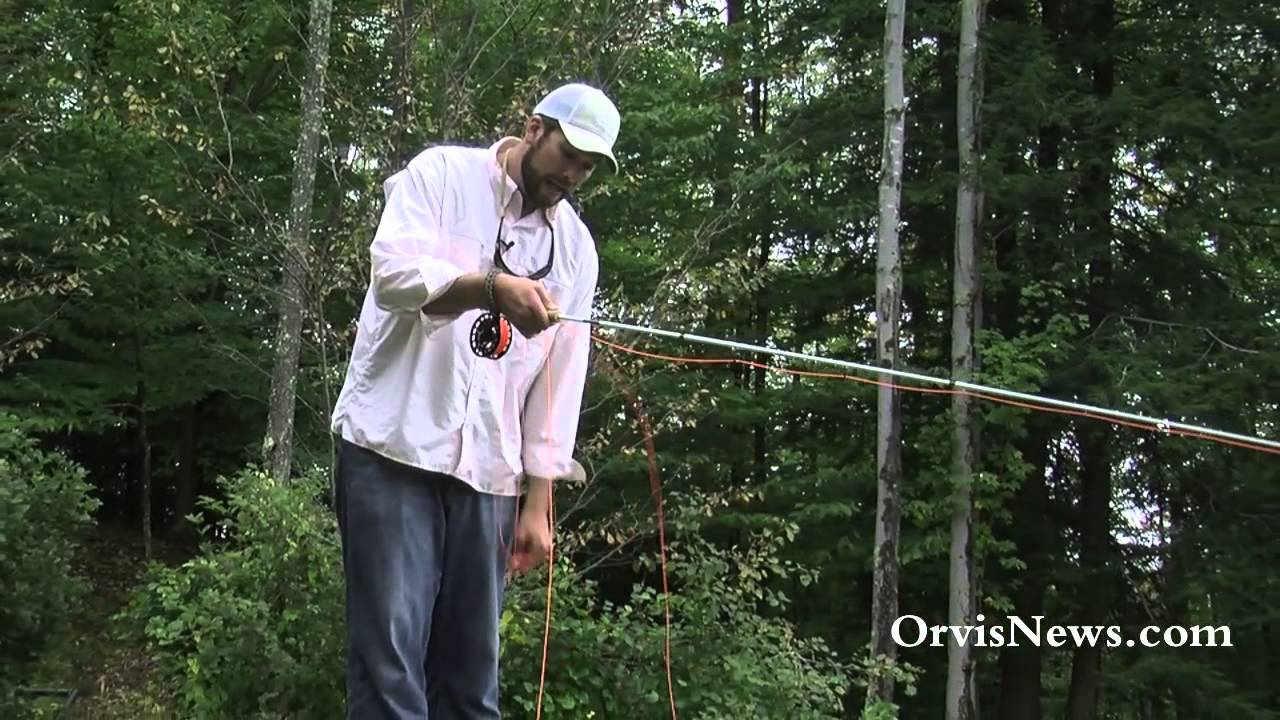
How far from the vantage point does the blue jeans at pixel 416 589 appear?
1.66 meters

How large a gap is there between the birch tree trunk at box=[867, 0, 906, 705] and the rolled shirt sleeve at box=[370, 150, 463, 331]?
325 inches

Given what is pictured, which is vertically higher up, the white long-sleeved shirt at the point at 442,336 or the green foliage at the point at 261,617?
the white long-sleeved shirt at the point at 442,336

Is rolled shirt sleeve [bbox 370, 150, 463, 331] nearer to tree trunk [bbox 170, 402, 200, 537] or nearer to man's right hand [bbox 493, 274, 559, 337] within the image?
man's right hand [bbox 493, 274, 559, 337]

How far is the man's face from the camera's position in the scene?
176 cm

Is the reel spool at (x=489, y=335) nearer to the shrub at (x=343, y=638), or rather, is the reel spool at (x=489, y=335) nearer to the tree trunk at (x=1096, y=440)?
the shrub at (x=343, y=638)

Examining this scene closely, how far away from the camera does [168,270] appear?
9.72m

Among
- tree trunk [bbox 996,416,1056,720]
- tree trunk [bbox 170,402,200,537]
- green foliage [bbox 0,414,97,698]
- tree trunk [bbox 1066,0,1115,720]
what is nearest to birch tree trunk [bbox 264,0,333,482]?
green foliage [bbox 0,414,97,698]

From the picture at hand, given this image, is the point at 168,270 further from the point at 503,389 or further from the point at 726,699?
the point at 503,389

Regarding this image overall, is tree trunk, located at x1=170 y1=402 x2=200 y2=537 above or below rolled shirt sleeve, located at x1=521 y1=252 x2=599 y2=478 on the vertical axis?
above

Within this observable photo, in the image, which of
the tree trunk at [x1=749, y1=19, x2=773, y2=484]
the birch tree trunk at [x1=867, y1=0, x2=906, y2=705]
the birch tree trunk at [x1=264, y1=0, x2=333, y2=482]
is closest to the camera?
the birch tree trunk at [x1=264, y1=0, x2=333, y2=482]

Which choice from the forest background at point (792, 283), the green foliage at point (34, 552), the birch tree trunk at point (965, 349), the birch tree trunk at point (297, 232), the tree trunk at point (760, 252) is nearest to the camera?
the green foliage at point (34, 552)

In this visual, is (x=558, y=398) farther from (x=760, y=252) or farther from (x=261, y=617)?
(x=760, y=252)

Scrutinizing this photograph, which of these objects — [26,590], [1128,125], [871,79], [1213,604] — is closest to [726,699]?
[26,590]

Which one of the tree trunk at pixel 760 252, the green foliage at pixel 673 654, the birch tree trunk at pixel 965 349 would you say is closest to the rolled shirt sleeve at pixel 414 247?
the green foliage at pixel 673 654
